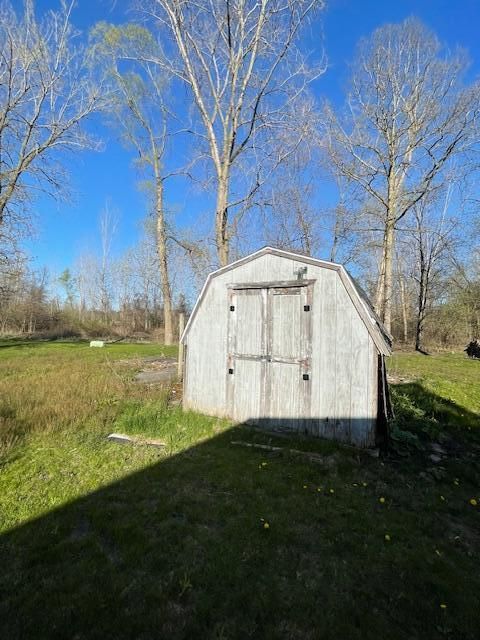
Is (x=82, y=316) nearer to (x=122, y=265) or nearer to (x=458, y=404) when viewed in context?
(x=122, y=265)

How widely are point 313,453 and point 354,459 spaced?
1.98 ft

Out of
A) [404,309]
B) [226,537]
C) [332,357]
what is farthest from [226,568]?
[404,309]

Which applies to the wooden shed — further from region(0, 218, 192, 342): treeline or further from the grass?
region(0, 218, 192, 342): treeline

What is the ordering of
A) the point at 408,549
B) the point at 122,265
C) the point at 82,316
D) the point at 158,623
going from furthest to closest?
the point at 122,265
the point at 82,316
the point at 408,549
the point at 158,623

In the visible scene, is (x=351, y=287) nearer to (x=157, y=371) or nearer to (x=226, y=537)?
(x=226, y=537)

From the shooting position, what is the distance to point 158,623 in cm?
240

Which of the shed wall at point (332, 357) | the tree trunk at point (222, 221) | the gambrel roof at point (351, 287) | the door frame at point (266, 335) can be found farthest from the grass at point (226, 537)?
the tree trunk at point (222, 221)

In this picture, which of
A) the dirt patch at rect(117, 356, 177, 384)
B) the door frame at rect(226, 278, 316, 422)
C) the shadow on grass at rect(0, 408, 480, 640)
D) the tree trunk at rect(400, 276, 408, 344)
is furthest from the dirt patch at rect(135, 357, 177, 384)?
the tree trunk at rect(400, 276, 408, 344)

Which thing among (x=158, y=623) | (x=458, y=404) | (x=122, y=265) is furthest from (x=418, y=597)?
(x=122, y=265)

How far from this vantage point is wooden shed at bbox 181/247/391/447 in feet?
18.3

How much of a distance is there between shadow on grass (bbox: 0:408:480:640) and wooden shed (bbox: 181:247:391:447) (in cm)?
152

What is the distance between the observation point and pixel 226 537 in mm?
3406

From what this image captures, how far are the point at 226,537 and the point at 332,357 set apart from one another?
3.28 metres

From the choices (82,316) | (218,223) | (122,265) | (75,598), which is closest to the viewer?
(75,598)
